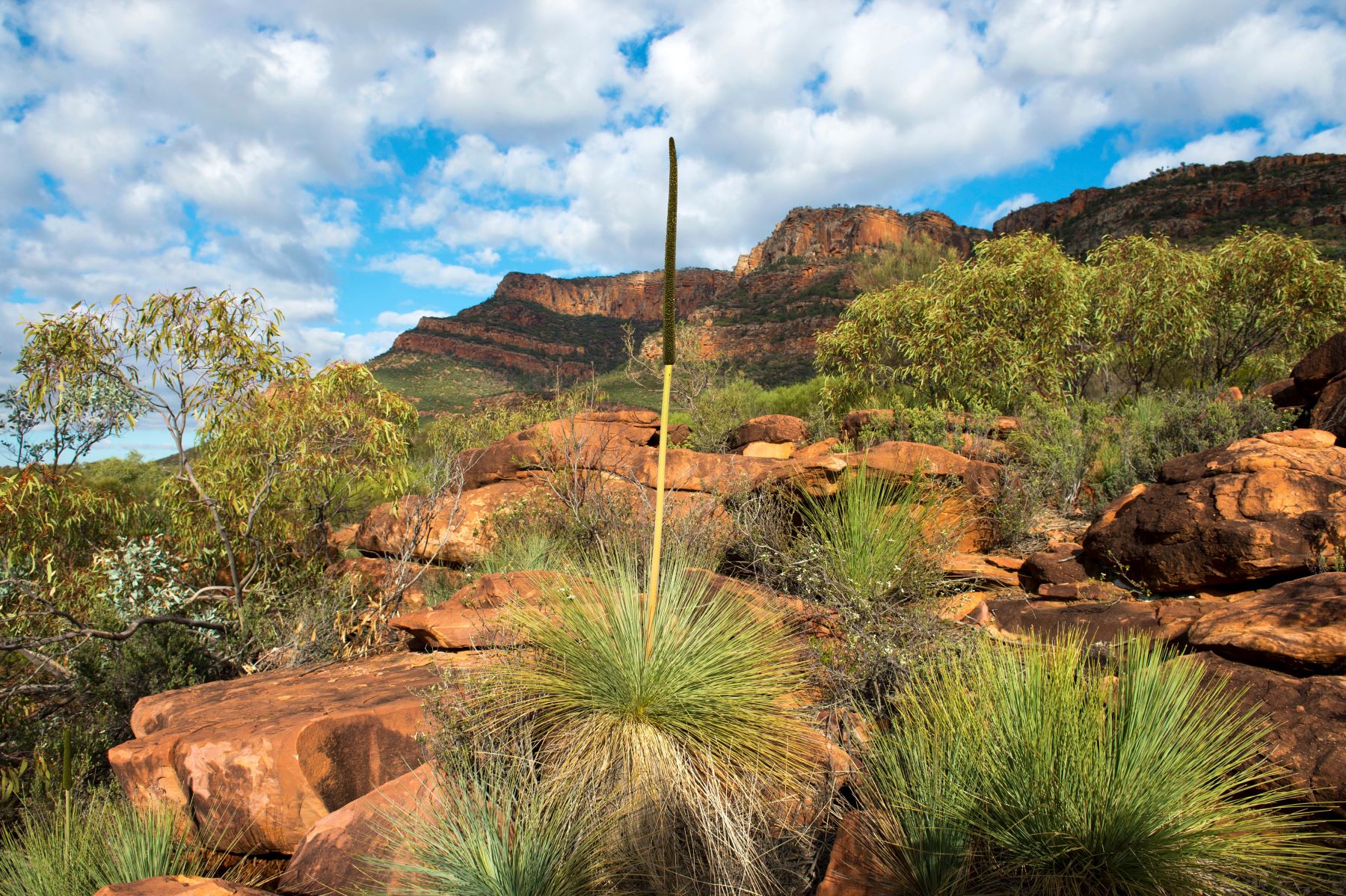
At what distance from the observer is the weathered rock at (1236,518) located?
188 inches

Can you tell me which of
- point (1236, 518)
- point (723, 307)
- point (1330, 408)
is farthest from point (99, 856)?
point (723, 307)

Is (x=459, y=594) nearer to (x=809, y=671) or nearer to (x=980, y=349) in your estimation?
(x=809, y=671)

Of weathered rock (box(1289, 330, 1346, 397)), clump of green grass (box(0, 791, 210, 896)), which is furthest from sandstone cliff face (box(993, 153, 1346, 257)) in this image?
clump of green grass (box(0, 791, 210, 896))

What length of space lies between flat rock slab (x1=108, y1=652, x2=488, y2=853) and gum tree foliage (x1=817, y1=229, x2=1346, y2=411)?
42.4 ft

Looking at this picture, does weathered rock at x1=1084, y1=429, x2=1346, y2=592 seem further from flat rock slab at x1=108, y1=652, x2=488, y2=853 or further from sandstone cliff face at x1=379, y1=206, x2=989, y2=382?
sandstone cliff face at x1=379, y1=206, x2=989, y2=382

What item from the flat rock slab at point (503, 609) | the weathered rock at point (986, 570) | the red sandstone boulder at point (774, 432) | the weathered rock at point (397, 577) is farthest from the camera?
the red sandstone boulder at point (774, 432)

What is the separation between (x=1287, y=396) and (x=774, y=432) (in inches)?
278

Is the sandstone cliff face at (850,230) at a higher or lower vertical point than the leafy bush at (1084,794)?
higher

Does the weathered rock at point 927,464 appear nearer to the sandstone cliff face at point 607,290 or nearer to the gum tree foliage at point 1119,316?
the gum tree foliage at point 1119,316

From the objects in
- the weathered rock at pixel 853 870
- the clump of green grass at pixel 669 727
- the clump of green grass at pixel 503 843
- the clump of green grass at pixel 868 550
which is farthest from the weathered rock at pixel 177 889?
the clump of green grass at pixel 868 550

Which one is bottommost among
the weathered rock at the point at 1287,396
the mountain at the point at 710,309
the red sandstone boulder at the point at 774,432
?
the red sandstone boulder at the point at 774,432

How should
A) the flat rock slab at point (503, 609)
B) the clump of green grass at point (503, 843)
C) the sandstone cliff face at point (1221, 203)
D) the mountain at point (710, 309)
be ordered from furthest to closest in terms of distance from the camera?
the mountain at point (710, 309), the sandstone cliff face at point (1221, 203), the flat rock slab at point (503, 609), the clump of green grass at point (503, 843)

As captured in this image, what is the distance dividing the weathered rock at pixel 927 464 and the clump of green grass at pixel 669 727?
11.3ft

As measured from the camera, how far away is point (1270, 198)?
47625mm
